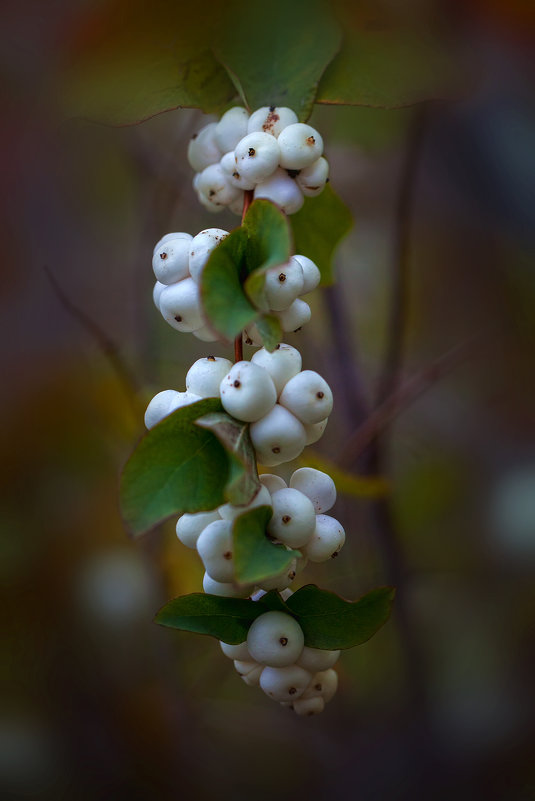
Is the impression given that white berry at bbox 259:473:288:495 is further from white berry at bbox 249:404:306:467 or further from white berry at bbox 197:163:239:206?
white berry at bbox 197:163:239:206

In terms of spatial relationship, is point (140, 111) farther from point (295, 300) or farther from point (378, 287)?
point (378, 287)

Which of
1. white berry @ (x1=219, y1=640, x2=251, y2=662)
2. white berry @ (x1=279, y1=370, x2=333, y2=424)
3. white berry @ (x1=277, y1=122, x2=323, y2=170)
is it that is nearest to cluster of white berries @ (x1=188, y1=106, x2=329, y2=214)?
white berry @ (x1=277, y1=122, x2=323, y2=170)

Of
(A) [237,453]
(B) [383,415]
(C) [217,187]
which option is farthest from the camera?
(B) [383,415]

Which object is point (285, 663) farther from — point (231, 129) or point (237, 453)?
point (231, 129)

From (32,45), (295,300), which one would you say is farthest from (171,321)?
(32,45)

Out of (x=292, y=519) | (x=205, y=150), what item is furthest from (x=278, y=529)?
(x=205, y=150)
